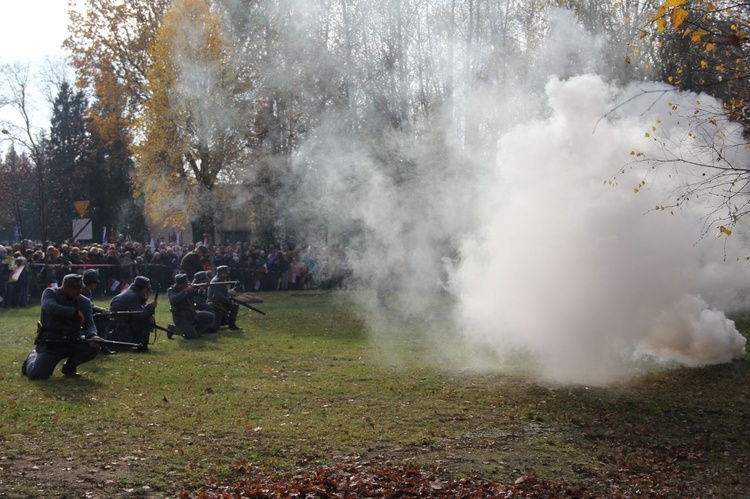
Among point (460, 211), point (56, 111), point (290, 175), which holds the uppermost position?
point (56, 111)

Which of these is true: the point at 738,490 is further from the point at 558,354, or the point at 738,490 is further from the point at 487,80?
the point at 487,80

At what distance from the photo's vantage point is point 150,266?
30.9 m

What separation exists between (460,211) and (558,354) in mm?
10903

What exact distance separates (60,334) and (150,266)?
19571 millimetres

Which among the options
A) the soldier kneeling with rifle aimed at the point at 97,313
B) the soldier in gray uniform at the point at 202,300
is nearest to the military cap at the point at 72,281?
the soldier kneeling with rifle aimed at the point at 97,313

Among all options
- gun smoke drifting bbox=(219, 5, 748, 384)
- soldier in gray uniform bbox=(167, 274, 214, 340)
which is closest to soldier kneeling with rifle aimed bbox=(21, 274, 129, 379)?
soldier in gray uniform bbox=(167, 274, 214, 340)

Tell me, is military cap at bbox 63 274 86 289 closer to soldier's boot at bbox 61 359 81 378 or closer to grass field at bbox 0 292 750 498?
soldier's boot at bbox 61 359 81 378

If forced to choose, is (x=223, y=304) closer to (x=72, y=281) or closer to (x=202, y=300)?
(x=202, y=300)

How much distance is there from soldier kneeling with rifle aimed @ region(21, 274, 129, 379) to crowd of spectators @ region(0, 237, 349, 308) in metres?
13.8

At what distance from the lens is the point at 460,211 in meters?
23.0

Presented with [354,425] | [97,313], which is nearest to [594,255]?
[354,425]

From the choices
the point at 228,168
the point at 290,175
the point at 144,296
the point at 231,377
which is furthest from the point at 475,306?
the point at 228,168

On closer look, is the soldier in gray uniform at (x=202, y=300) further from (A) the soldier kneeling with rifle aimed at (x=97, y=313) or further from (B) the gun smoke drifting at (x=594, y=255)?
(B) the gun smoke drifting at (x=594, y=255)

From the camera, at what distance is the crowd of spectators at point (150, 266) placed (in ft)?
81.7
